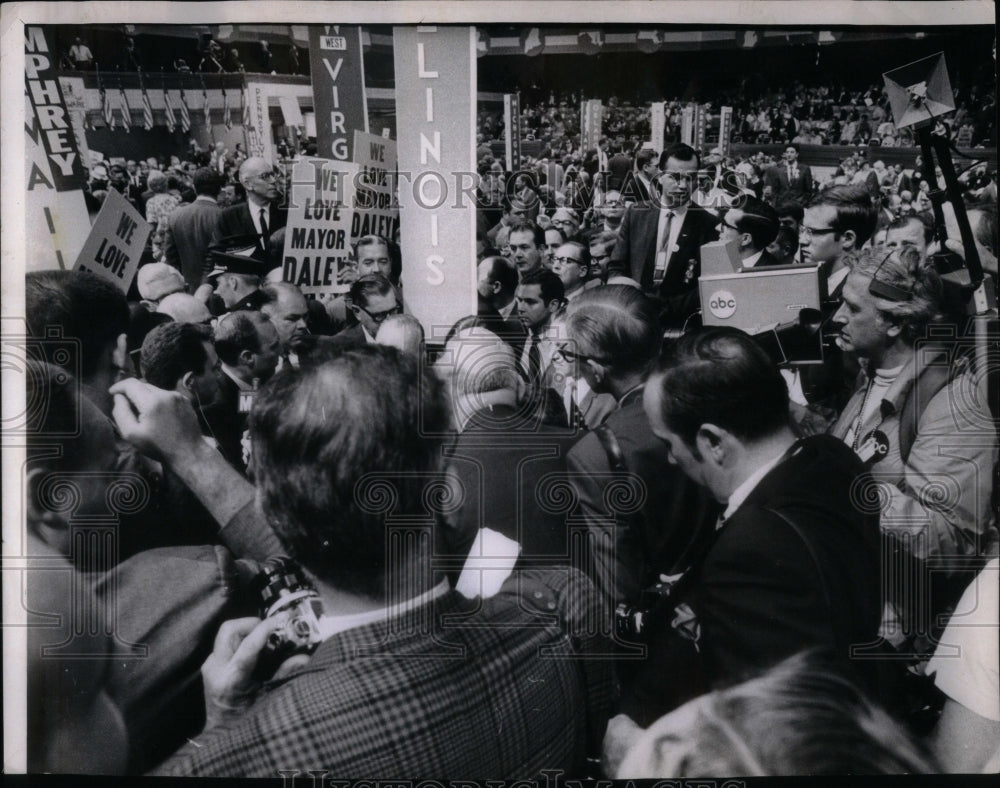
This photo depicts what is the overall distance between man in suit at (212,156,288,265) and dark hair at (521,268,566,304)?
0.96 m

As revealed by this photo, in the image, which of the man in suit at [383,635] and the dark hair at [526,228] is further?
the dark hair at [526,228]

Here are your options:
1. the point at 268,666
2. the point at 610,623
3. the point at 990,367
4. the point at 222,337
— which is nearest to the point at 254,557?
the point at 268,666

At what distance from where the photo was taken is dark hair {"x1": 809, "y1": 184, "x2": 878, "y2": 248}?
3.35 m

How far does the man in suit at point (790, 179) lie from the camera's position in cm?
332

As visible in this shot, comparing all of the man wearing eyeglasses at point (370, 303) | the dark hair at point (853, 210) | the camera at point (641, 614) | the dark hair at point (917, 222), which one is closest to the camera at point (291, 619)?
the man wearing eyeglasses at point (370, 303)

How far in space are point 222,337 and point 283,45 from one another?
112 centimetres

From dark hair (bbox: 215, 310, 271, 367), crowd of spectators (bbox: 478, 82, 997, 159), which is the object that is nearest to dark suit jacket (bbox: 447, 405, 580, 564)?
dark hair (bbox: 215, 310, 271, 367)

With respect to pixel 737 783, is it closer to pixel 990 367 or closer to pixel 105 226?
pixel 990 367

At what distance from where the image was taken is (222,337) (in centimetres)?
331

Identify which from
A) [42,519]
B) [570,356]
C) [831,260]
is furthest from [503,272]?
[42,519]

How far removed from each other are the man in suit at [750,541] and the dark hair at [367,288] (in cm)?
108

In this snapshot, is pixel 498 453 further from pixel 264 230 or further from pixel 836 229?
pixel 836 229

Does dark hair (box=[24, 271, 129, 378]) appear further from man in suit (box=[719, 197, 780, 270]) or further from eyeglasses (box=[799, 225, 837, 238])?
eyeglasses (box=[799, 225, 837, 238])

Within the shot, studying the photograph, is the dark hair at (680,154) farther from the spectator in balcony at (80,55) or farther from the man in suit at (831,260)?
the spectator in balcony at (80,55)
